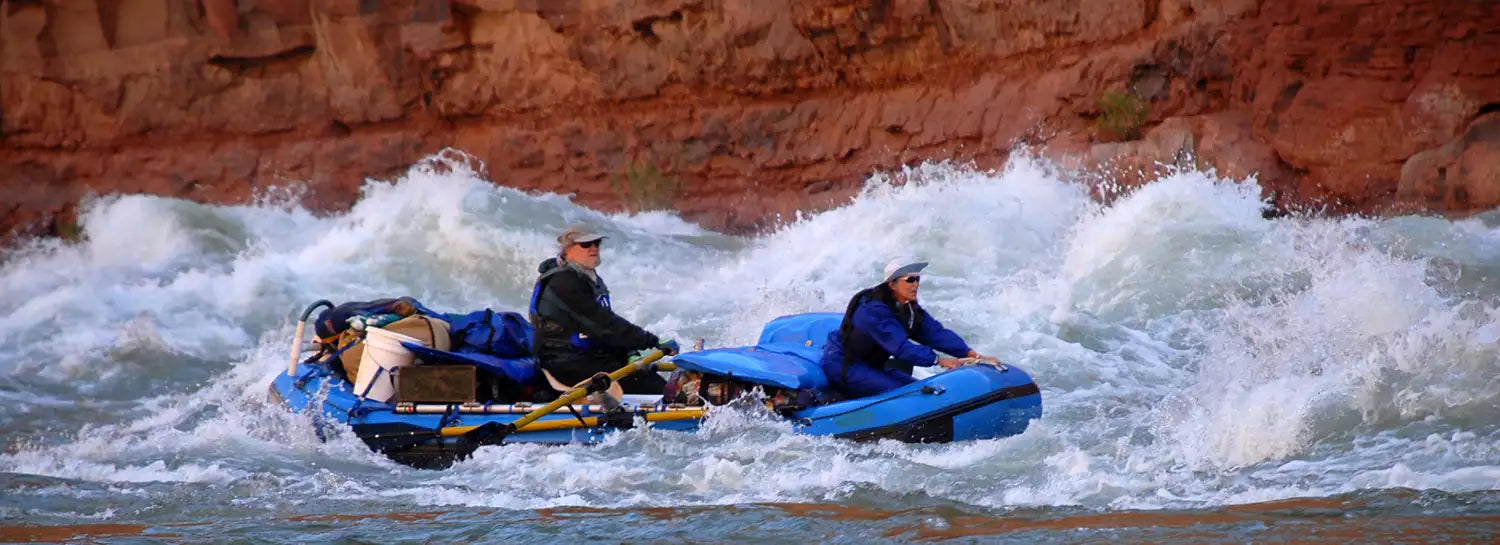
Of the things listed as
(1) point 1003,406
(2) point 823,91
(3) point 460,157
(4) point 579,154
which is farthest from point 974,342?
(3) point 460,157

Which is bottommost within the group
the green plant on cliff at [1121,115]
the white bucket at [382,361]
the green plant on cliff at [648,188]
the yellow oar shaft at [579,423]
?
the yellow oar shaft at [579,423]

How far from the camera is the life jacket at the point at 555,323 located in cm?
815

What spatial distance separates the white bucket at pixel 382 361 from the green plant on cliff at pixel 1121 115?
693 centimetres

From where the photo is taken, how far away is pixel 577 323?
813cm

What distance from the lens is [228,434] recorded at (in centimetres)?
893

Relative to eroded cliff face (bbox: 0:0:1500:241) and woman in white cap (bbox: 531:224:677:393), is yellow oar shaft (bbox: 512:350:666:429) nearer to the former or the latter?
woman in white cap (bbox: 531:224:677:393)

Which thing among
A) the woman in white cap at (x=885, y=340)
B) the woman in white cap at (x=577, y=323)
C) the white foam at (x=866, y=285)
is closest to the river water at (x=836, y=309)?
the white foam at (x=866, y=285)

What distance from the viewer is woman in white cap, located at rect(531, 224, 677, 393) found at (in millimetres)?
8109

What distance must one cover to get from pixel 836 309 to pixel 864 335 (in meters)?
4.00

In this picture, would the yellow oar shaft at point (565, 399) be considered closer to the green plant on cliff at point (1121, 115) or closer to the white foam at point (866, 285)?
the white foam at point (866, 285)

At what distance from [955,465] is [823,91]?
8594mm

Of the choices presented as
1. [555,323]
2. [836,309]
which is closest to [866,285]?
[836,309]

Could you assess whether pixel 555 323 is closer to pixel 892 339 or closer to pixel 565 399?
pixel 565 399

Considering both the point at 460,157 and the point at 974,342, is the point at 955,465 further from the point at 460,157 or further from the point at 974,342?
the point at 460,157
